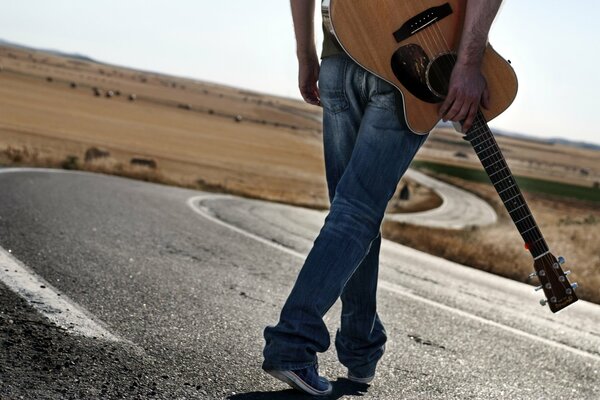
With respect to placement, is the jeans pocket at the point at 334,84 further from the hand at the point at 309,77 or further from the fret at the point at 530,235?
the fret at the point at 530,235

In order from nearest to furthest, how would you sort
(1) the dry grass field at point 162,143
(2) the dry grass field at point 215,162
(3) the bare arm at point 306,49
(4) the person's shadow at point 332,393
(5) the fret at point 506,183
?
1. (4) the person's shadow at point 332,393
2. (5) the fret at point 506,183
3. (3) the bare arm at point 306,49
4. (2) the dry grass field at point 215,162
5. (1) the dry grass field at point 162,143

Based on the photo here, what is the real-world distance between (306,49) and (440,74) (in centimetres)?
58

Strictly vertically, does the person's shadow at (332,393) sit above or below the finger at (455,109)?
below

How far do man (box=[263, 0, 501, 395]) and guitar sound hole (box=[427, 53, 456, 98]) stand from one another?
0.05 m

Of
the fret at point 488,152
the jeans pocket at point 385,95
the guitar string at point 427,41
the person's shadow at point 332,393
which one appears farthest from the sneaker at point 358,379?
the guitar string at point 427,41

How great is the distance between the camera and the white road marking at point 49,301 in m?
3.04

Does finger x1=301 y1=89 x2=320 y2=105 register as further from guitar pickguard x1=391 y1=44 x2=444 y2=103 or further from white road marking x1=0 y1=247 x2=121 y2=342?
white road marking x1=0 y1=247 x2=121 y2=342

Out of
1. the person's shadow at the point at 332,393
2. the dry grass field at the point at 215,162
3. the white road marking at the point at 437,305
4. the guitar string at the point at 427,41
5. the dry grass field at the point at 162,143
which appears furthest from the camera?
the dry grass field at the point at 162,143

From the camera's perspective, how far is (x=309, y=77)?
3.19 metres

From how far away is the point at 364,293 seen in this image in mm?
3021

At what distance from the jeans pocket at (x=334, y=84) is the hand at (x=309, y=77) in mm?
261

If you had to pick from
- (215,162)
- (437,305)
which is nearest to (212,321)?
(437,305)

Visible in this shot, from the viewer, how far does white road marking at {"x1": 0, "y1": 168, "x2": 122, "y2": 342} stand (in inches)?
120

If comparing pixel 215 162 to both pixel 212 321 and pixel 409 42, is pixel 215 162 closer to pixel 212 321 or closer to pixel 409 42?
pixel 212 321
